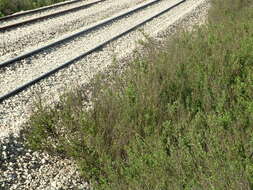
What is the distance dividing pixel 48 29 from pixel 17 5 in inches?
147

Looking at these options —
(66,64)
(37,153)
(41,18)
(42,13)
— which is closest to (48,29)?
(41,18)

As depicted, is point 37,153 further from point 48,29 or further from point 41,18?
point 41,18

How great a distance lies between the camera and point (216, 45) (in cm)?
686

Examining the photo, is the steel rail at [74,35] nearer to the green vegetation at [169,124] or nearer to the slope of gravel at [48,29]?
the slope of gravel at [48,29]

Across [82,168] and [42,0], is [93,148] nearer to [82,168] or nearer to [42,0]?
[82,168]

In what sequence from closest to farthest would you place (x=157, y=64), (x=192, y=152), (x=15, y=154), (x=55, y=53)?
(x=192, y=152) → (x=15, y=154) → (x=157, y=64) → (x=55, y=53)

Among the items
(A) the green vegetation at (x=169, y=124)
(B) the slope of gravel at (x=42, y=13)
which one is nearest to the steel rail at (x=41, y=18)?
(B) the slope of gravel at (x=42, y=13)

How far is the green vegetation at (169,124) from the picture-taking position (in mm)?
3686

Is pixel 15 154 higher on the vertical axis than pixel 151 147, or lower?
lower

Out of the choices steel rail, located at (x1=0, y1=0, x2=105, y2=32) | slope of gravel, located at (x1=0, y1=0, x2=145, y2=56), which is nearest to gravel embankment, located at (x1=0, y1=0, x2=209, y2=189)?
slope of gravel, located at (x1=0, y1=0, x2=145, y2=56)

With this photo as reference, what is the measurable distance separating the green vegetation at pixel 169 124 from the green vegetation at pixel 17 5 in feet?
28.2

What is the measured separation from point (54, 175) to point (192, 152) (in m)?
1.90

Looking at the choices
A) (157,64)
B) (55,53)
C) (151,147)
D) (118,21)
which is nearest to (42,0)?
(118,21)

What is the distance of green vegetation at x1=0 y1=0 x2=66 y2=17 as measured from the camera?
14.1 m
